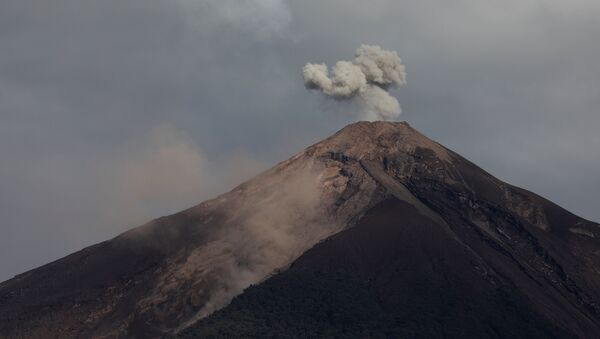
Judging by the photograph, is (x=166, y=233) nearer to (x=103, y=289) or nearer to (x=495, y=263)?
(x=103, y=289)

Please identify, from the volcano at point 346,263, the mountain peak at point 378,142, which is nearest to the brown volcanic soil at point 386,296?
the volcano at point 346,263

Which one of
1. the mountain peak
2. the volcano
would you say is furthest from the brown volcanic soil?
the mountain peak

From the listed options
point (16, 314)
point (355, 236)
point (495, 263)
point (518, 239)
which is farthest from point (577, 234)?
point (16, 314)

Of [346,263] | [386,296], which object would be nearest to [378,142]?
[346,263]

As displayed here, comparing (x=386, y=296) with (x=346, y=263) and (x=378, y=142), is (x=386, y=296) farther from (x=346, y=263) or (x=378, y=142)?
(x=378, y=142)

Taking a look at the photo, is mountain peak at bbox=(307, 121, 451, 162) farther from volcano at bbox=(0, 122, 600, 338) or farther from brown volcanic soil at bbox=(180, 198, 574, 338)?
brown volcanic soil at bbox=(180, 198, 574, 338)

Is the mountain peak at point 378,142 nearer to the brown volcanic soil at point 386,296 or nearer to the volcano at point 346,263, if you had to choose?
the volcano at point 346,263
